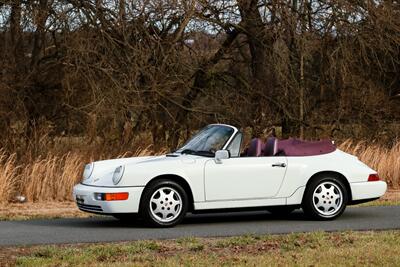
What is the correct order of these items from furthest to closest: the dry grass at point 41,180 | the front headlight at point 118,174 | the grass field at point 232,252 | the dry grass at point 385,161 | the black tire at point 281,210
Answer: the dry grass at point 385,161 < the dry grass at point 41,180 < the black tire at point 281,210 < the front headlight at point 118,174 < the grass field at point 232,252

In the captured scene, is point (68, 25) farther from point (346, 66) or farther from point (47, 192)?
point (346, 66)

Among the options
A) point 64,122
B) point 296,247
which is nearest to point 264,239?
point 296,247

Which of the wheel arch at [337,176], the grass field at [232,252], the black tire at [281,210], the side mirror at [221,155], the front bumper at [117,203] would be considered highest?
the side mirror at [221,155]

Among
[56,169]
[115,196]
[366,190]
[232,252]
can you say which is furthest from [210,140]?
[56,169]

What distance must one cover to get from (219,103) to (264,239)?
13139 mm

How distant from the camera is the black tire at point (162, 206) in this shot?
1078cm

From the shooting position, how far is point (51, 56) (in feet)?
68.3

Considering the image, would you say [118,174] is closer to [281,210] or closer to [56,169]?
[281,210]

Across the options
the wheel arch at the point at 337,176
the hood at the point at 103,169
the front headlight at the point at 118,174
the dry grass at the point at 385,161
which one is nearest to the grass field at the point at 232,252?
the front headlight at the point at 118,174

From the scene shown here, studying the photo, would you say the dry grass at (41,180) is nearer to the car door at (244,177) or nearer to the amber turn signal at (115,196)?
the amber turn signal at (115,196)

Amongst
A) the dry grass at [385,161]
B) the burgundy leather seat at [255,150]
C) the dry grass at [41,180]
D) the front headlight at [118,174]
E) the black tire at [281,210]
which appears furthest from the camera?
the dry grass at [385,161]

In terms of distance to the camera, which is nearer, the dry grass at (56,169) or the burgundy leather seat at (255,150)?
the burgundy leather seat at (255,150)

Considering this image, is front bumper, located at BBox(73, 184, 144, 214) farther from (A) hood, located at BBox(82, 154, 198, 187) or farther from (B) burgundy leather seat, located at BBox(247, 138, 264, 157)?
(B) burgundy leather seat, located at BBox(247, 138, 264, 157)

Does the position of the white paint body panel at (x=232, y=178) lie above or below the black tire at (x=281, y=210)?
above
